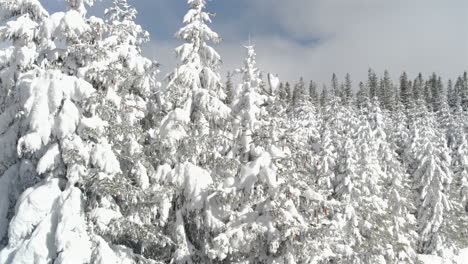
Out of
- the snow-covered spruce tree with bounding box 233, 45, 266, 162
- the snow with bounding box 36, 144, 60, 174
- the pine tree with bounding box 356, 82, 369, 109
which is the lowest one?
the snow with bounding box 36, 144, 60, 174

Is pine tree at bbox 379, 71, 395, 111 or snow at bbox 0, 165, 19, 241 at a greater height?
pine tree at bbox 379, 71, 395, 111

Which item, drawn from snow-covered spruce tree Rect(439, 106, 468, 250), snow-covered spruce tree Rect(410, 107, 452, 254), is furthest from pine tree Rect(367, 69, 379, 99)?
snow-covered spruce tree Rect(410, 107, 452, 254)

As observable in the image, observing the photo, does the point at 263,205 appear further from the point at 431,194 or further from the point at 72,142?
the point at 431,194

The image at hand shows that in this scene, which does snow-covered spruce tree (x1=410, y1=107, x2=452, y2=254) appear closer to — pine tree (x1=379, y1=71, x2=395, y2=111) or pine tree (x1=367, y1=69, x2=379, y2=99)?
pine tree (x1=379, y1=71, x2=395, y2=111)

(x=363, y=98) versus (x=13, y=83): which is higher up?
(x=363, y=98)

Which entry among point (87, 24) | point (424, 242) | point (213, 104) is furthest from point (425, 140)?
point (87, 24)

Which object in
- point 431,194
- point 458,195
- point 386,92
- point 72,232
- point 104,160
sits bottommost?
point 72,232

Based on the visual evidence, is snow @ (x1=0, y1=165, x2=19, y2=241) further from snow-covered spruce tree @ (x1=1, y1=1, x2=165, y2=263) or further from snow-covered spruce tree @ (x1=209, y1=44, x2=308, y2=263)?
snow-covered spruce tree @ (x1=209, y1=44, x2=308, y2=263)

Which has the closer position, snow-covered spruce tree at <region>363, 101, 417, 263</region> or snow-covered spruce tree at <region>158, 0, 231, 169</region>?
snow-covered spruce tree at <region>158, 0, 231, 169</region>

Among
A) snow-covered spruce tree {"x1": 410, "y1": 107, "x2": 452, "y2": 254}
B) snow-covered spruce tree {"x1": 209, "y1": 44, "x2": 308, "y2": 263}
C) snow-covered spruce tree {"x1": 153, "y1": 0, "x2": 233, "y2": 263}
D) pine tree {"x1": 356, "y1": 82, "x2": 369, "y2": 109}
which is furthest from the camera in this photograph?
pine tree {"x1": 356, "y1": 82, "x2": 369, "y2": 109}

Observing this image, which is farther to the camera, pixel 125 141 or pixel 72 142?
pixel 125 141

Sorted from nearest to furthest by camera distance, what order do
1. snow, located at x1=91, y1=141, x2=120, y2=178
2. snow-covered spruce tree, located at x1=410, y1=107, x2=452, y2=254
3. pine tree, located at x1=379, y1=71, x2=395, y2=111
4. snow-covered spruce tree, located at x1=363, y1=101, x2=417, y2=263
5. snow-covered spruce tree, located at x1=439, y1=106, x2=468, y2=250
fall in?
snow, located at x1=91, y1=141, x2=120, y2=178, snow-covered spruce tree, located at x1=363, y1=101, x2=417, y2=263, snow-covered spruce tree, located at x1=410, y1=107, x2=452, y2=254, snow-covered spruce tree, located at x1=439, y1=106, x2=468, y2=250, pine tree, located at x1=379, y1=71, x2=395, y2=111

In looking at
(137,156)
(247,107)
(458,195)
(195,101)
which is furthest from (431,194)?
(137,156)

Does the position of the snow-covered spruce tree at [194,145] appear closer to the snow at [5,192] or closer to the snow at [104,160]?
the snow at [104,160]
